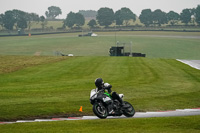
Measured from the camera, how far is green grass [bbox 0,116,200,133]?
40.0 ft

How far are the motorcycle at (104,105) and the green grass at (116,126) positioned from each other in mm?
910

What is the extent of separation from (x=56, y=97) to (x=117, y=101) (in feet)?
21.2

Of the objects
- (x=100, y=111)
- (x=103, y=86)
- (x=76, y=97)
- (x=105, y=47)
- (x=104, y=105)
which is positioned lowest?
(x=105, y=47)

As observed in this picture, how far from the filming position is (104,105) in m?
15.1

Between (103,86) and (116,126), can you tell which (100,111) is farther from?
(116,126)

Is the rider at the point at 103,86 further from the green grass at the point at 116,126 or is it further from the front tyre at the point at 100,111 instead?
the green grass at the point at 116,126

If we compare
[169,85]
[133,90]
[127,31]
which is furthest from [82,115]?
[127,31]

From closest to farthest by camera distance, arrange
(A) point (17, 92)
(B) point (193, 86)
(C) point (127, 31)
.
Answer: (A) point (17, 92), (B) point (193, 86), (C) point (127, 31)

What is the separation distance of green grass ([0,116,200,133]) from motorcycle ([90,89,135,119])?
2.99 feet

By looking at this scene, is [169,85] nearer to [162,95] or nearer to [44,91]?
[162,95]

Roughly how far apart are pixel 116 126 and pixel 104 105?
233 centimetres

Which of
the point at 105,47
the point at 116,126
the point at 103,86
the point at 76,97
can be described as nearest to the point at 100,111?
the point at 103,86

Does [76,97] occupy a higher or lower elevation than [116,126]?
lower

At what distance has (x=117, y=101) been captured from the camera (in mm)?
15594
